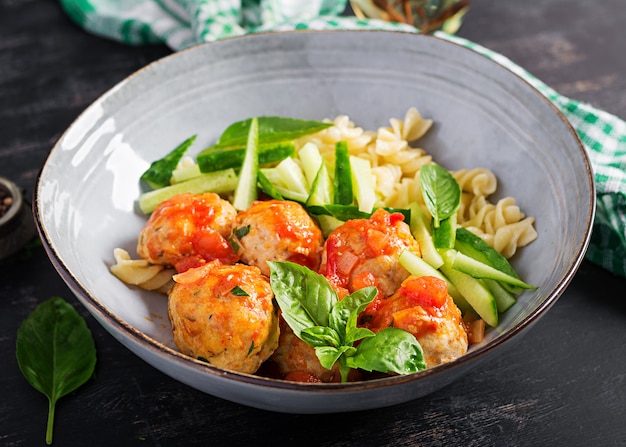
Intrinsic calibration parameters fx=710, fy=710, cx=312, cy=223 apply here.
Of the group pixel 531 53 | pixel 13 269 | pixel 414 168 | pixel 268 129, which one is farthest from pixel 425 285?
pixel 531 53

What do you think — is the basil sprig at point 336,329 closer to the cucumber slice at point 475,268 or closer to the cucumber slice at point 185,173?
the cucumber slice at point 475,268

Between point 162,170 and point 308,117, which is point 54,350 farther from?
point 308,117

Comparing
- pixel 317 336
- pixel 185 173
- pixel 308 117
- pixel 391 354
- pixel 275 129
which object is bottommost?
pixel 185 173

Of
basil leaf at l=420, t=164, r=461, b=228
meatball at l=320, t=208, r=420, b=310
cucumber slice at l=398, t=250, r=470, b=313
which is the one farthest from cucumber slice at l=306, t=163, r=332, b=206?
cucumber slice at l=398, t=250, r=470, b=313

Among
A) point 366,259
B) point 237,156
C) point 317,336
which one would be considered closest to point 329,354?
point 317,336

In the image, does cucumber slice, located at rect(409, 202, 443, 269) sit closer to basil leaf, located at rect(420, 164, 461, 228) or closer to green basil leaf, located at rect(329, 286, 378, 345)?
basil leaf, located at rect(420, 164, 461, 228)

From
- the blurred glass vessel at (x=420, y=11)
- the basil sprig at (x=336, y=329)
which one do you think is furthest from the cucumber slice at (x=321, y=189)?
the blurred glass vessel at (x=420, y=11)

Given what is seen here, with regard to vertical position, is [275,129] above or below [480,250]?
below
